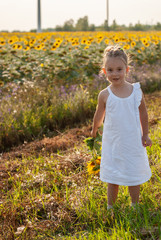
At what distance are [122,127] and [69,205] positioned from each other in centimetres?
83

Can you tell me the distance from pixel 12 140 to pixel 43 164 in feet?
4.09

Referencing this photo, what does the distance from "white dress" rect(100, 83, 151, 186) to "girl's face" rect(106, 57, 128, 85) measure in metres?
0.11

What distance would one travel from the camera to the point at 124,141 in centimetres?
226

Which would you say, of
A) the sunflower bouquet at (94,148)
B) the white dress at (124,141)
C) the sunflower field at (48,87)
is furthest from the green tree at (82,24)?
the white dress at (124,141)

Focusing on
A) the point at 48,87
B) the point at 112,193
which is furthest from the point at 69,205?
the point at 48,87

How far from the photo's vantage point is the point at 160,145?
3.62 meters

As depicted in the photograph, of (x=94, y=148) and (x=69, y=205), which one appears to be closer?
(x=69, y=205)

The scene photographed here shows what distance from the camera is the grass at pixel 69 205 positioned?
2.22m

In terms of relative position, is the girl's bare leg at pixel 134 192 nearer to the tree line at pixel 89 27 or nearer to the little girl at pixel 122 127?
the little girl at pixel 122 127

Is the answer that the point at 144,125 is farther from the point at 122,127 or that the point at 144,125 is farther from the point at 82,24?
the point at 82,24

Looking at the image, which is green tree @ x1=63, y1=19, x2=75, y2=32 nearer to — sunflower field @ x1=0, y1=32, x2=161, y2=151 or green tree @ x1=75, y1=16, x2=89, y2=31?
green tree @ x1=75, y1=16, x2=89, y2=31

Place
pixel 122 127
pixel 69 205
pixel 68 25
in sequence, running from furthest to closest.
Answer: pixel 68 25 < pixel 69 205 < pixel 122 127

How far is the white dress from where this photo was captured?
2254 millimetres

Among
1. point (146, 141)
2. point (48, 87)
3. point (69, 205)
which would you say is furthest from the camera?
point (48, 87)
